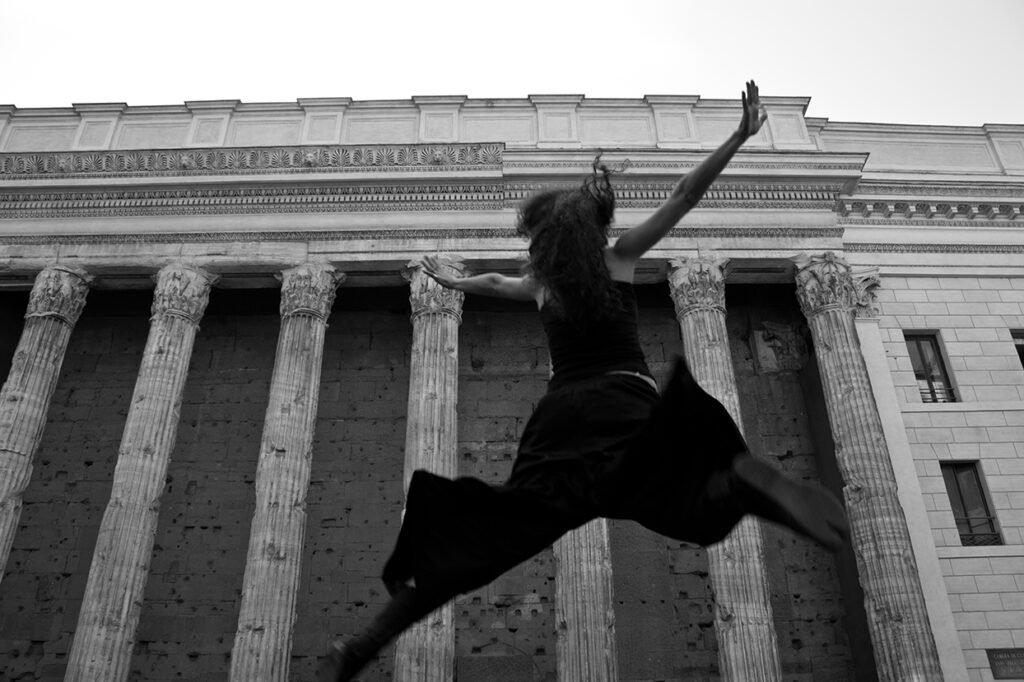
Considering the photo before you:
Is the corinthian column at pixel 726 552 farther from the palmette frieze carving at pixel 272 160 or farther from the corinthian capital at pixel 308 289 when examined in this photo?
the corinthian capital at pixel 308 289

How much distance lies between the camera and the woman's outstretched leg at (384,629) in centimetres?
279

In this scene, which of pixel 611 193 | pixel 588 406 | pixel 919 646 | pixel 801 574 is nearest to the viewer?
pixel 588 406

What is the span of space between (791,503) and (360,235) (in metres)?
15.6

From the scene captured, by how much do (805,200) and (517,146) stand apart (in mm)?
6017

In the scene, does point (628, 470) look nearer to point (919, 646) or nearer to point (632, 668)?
point (919, 646)

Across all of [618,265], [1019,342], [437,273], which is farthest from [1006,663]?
[618,265]

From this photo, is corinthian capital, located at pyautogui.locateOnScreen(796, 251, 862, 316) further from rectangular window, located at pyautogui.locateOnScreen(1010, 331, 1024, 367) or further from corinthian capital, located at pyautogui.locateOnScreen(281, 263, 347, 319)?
corinthian capital, located at pyautogui.locateOnScreen(281, 263, 347, 319)

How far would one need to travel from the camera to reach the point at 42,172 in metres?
18.2

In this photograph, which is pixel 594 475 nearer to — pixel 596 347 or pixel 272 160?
pixel 596 347

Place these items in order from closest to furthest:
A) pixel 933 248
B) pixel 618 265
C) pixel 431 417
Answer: pixel 618 265, pixel 431 417, pixel 933 248

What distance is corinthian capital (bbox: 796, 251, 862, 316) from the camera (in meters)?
16.3

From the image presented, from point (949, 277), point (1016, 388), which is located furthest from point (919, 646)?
point (949, 277)

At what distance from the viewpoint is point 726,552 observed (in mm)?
13969

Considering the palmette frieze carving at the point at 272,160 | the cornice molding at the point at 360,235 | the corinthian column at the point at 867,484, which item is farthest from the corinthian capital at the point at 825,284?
the palmette frieze carving at the point at 272,160
